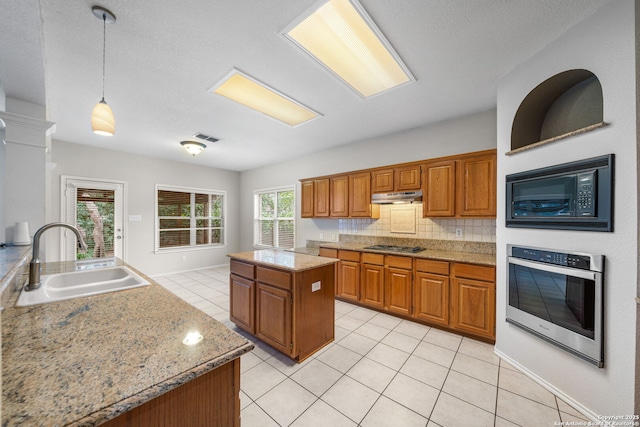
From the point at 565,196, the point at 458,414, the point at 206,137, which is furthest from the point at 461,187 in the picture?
the point at 206,137

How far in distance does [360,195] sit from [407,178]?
81cm

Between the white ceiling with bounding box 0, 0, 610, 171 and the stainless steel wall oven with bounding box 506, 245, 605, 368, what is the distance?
1.72 meters

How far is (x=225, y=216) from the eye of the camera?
6633mm

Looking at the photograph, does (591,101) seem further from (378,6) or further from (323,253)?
(323,253)

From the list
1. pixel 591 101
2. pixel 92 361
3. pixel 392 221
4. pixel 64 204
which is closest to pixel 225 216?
pixel 64 204

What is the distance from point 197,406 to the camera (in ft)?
2.65

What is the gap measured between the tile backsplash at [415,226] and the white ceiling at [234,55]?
1.35 metres

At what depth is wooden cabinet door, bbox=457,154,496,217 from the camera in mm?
2711

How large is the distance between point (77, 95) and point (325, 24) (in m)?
2.89

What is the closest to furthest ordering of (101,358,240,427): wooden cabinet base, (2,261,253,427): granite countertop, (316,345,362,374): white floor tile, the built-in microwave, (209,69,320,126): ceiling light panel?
1. (2,261,253,427): granite countertop
2. (101,358,240,427): wooden cabinet base
3. the built-in microwave
4. (316,345,362,374): white floor tile
5. (209,69,320,126): ceiling light panel

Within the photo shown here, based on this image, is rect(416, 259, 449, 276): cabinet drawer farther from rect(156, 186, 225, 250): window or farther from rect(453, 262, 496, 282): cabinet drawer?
rect(156, 186, 225, 250): window

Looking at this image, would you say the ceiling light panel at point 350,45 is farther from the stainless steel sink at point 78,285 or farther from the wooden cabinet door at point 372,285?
the wooden cabinet door at point 372,285

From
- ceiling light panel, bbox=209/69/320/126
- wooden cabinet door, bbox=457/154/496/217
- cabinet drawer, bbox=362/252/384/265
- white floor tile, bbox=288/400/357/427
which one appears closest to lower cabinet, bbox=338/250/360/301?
cabinet drawer, bbox=362/252/384/265

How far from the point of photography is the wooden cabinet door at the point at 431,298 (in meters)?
2.80
